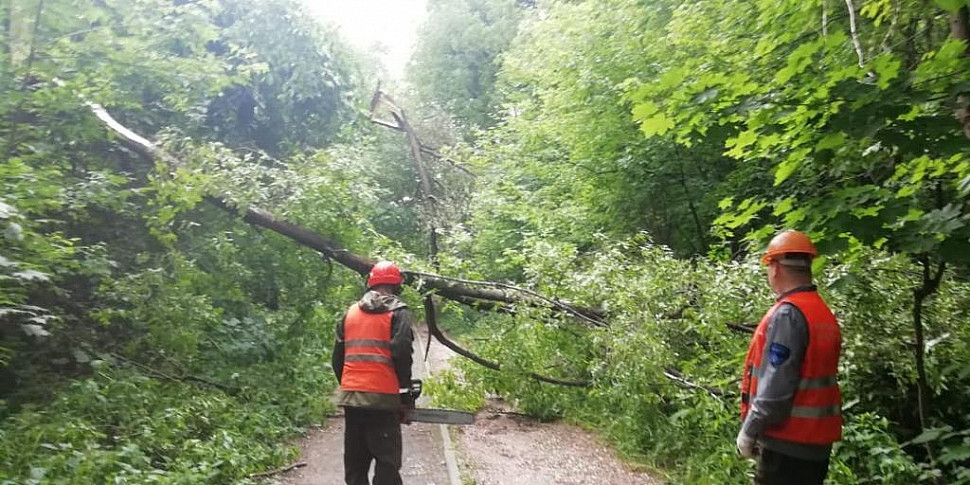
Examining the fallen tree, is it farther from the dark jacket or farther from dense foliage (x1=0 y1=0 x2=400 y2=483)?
the dark jacket

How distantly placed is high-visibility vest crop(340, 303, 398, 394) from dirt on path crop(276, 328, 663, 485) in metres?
2.40

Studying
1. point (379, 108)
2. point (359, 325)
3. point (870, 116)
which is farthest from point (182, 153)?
point (379, 108)

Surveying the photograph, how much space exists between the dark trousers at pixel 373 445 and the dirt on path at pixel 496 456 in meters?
1.97

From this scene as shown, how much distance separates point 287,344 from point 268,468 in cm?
422

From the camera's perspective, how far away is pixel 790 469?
11.5 ft

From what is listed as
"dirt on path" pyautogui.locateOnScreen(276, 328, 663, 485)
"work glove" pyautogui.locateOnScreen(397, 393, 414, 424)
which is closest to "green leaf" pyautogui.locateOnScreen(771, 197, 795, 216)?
Result: "work glove" pyautogui.locateOnScreen(397, 393, 414, 424)

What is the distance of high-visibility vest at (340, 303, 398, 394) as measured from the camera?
5.01 metres

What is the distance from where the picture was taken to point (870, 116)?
152 inches

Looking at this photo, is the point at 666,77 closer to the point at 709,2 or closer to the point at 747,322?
the point at 747,322

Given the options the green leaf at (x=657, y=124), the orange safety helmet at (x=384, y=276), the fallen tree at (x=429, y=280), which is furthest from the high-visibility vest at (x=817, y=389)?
the fallen tree at (x=429, y=280)

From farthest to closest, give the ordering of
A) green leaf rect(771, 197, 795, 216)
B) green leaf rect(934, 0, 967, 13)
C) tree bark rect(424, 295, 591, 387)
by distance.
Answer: tree bark rect(424, 295, 591, 387)
green leaf rect(771, 197, 795, 216)
green leaf rect(934, 0, 967, 13)

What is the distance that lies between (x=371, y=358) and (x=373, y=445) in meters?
0.67

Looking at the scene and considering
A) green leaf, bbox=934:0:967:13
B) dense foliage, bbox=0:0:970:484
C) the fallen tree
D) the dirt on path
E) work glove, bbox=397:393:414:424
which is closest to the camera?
green leaf, bbox=934:0:967:13

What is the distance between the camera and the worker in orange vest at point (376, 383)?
5.02 meters
